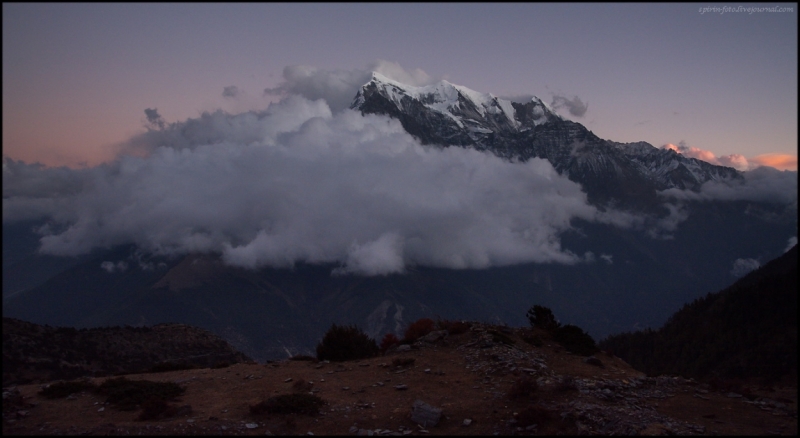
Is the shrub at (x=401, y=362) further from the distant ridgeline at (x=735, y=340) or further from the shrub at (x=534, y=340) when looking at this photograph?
the distant ridgeline at (x=735, y=340)

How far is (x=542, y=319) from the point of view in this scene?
41.5 m

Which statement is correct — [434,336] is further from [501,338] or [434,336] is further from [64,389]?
[64,389]

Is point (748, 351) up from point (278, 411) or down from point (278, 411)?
down

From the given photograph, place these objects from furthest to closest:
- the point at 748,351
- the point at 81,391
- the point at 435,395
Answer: the point at 748,351
the point at 81,391
the point at 435,395

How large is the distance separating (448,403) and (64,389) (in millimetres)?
20980

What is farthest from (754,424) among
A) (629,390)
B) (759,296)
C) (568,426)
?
(759,296)

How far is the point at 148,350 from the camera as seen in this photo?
5931 centimetres

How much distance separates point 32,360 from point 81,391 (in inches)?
981

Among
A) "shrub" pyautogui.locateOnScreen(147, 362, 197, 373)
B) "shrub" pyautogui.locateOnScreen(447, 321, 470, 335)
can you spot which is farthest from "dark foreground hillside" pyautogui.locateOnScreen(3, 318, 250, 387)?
"shrub" pyautogui.locateOnScreen(447, 321, 470, 335)

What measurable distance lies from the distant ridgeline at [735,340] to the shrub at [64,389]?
36578 millimetres

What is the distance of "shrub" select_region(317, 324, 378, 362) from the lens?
3711 cm

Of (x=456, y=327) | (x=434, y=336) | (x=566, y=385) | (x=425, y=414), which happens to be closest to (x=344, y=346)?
(x=434, y=336)

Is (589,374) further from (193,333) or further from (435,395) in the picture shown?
(193,333)

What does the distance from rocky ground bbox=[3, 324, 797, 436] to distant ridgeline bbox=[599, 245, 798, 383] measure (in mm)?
9458
